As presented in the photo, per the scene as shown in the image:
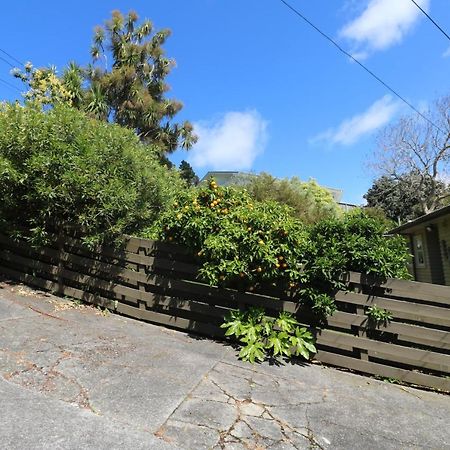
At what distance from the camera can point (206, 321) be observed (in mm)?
5773

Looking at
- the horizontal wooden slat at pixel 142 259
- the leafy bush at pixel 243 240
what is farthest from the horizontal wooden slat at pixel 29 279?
the leafy bush at pixel 243 240

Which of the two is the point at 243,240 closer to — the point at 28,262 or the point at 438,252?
the point at 28,262

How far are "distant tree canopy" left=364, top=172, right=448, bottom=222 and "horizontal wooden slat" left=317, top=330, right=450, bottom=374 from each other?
27.8m

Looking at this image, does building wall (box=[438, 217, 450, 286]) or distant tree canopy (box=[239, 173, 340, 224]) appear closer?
building wall (box=[438, 217, 450, 286])

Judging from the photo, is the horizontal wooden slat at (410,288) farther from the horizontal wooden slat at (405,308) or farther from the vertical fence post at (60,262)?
the vertical fence post at (60,262)

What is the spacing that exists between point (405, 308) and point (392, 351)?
513mm

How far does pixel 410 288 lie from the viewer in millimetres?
4797

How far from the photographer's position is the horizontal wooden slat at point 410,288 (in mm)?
4656

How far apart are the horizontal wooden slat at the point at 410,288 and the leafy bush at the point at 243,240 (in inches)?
29.3

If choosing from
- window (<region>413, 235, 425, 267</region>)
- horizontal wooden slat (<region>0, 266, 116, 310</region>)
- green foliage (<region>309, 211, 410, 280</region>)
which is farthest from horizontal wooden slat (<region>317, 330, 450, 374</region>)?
window (<region>413, 235, 425, 267</region>)

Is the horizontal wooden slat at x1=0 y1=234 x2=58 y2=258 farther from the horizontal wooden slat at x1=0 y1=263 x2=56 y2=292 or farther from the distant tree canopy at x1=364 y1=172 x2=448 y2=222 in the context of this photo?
the distant tree canopy at x1=364 y1=172 x2=448 y2=222

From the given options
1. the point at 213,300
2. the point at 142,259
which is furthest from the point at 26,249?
the point at 213,300

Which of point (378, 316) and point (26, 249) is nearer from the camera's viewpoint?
point (378, 316)

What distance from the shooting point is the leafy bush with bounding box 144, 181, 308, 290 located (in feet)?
16.7
